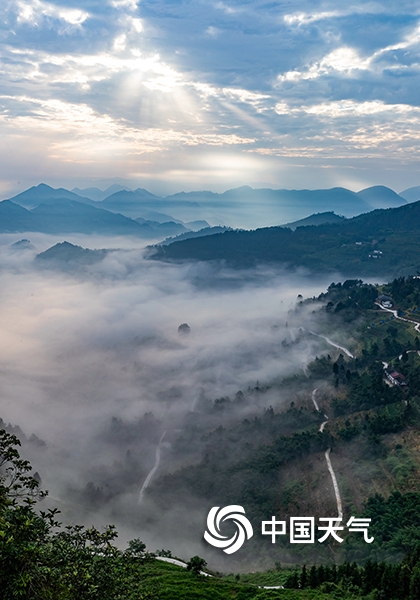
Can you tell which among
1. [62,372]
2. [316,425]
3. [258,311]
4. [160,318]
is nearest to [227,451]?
[316,425]

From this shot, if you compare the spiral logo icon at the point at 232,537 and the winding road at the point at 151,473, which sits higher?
the spiral logo icon at the point at 232,537

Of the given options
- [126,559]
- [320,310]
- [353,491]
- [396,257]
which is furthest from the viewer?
[396,257]

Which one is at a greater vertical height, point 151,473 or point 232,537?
point 232,537

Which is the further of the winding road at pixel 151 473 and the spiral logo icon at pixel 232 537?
the winding road at pixel 151 473

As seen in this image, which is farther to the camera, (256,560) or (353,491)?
(353,491)

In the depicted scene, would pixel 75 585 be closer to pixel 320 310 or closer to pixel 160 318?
pixel 320 310

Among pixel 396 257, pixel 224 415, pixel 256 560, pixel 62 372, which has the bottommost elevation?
pixel 62 372

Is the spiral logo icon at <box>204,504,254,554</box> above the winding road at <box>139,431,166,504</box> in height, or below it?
above

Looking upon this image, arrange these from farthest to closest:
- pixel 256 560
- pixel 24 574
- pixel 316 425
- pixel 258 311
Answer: pixel 258 311 < pixel 316 425 < pixel 256 560 < pixel 24 574

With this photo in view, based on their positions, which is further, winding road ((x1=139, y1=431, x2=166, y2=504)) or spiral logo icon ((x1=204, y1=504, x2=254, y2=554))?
winding road ((x1=139, y1=431, x2=166, y2=504))

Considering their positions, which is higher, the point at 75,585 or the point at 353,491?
the point at 75,585

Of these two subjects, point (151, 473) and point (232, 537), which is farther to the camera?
point (151, 473)
